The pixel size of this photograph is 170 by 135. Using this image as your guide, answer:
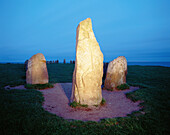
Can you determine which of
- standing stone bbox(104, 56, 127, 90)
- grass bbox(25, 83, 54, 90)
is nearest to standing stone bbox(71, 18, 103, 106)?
standing stone bbox(104, 56, 127, 90)

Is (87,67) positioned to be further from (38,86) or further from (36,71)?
(36,71)

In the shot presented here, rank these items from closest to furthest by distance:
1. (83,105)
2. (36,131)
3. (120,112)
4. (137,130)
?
(36,131) → (137,130) → (120,112) → (83,105)

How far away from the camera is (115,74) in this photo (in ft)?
35.9

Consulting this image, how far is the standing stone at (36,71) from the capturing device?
11.6 m

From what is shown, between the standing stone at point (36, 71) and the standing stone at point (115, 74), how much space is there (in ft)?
19.5

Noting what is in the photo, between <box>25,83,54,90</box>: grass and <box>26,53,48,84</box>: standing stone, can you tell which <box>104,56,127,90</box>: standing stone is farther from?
<box>26,53,48,84</box>: standing stone

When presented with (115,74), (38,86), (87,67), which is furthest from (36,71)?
(115,74)

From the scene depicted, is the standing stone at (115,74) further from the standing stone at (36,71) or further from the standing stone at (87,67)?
the standing stone at (36,71)

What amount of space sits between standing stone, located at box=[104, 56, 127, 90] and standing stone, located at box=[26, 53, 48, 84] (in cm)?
594

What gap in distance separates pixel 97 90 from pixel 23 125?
4.13m

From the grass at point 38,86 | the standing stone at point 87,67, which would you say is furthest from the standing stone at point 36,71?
the standing stone at point 87,67

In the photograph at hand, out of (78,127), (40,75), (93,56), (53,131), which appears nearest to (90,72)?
(93,56)

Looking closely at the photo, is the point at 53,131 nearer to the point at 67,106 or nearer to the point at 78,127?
the point at 78,127

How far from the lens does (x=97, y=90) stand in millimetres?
7117
